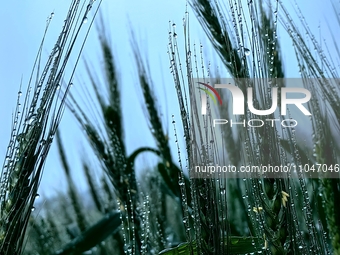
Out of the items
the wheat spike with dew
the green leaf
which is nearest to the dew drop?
the wheat spike with dew

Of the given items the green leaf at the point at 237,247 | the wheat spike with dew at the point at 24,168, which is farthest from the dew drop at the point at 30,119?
the green leaf at the point at 237,247

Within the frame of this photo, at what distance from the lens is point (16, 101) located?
1.92ft

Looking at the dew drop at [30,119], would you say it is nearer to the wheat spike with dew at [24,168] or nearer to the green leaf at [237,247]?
the wheat spike with dew at [24,168]

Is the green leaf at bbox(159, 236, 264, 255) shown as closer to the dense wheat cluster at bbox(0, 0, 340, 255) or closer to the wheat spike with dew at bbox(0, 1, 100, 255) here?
the dense wheat cluster at bbox(0, 0, 340, 255)

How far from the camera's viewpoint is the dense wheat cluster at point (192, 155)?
45 centimetres

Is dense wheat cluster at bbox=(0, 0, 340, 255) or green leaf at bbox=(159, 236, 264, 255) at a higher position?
dense wheat cluster at bbox=(0, 0, 340, 255)

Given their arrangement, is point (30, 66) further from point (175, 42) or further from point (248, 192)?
point (248, 192)

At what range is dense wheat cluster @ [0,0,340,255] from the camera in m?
0.45

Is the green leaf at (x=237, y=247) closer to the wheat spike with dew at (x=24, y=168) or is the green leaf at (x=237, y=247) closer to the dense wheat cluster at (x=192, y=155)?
the dense wheat cluster at (x=192, y=155)

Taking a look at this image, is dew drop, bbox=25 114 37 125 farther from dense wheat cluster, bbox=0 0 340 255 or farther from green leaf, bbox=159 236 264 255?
green leaf, bbox=159 236 264 255

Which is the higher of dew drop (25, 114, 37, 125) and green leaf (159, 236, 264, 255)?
dew drop (25, 114, 37, 125)

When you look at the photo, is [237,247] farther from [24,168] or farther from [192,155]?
[24,168]

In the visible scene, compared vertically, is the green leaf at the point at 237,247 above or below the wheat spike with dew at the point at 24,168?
below

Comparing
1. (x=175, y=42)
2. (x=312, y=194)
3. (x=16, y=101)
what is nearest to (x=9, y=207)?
(x=16, y=101)
